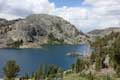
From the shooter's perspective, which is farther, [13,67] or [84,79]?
[84,79]

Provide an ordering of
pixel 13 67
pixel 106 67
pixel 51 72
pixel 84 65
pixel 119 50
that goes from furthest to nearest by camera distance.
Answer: pixel 84 65 < pixel 106 67 < pixel 51 72 < pixel 119 50 < pixel 13 67

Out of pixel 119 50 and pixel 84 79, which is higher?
pixel 119 50

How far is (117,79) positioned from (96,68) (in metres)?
26.2

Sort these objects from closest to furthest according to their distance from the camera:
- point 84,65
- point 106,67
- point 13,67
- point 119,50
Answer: point 13,67 < point 119,50 < point 106,67 < point 84,65

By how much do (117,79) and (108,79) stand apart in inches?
177

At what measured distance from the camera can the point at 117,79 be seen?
8675 cm

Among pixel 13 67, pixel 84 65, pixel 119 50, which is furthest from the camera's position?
pixel 84 65

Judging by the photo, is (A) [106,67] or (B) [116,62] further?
(A) [106,67]

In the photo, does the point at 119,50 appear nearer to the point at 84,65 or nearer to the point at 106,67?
the point at 106,67

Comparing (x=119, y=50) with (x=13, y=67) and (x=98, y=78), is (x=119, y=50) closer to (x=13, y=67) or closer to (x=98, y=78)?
(x=98, y=78)

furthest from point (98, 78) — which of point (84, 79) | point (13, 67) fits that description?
point (13, 67)

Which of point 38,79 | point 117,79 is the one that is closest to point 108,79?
point 117,79

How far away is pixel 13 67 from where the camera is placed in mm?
81688

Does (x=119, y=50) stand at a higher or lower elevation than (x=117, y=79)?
higher
